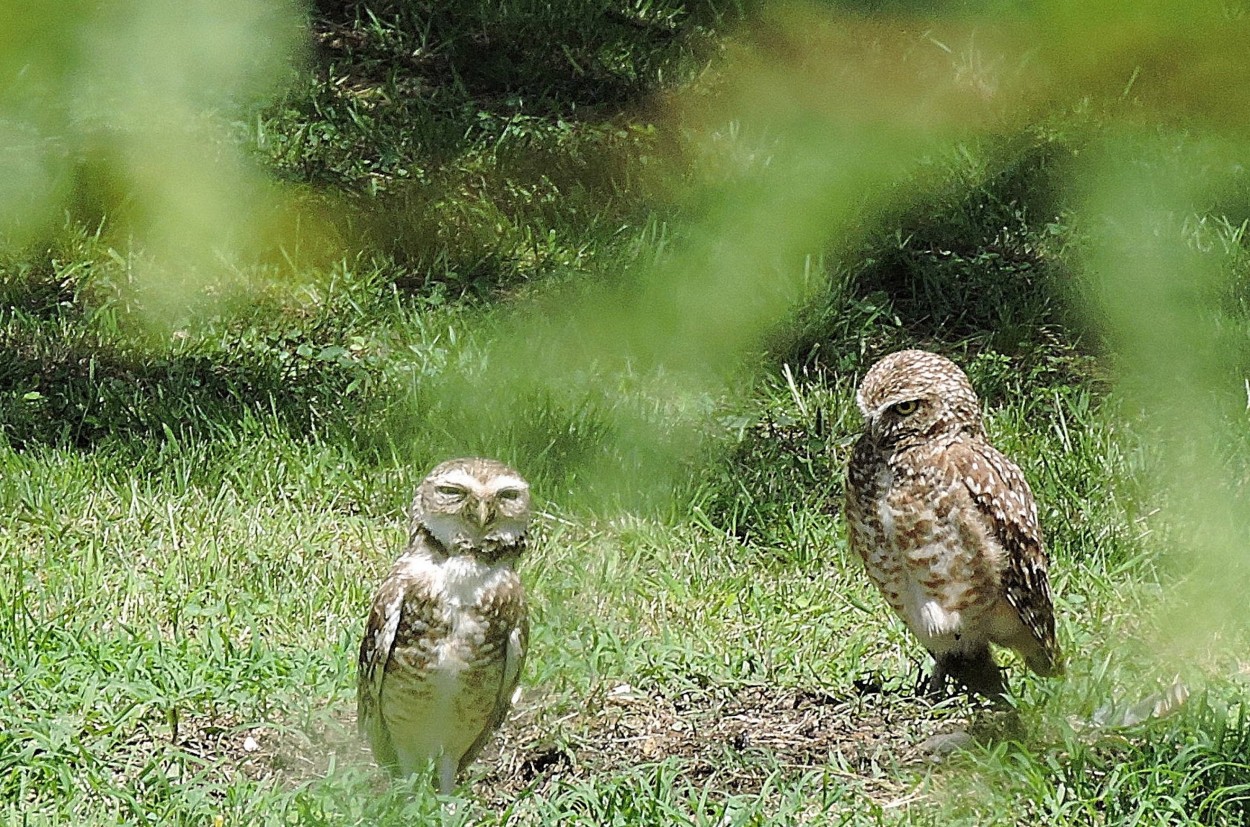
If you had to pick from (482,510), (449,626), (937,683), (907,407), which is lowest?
(937,683)

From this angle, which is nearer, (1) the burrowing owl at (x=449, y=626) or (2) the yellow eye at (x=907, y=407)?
(1) the burrowing owl at (x=449, y=626)

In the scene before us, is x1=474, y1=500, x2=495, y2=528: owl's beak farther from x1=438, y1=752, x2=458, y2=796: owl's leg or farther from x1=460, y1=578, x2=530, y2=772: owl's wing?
x1=438, y1=752, x2=458, y2=796: owl's leg

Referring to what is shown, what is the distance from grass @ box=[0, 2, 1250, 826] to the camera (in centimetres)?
174

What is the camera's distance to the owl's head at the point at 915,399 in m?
4.70

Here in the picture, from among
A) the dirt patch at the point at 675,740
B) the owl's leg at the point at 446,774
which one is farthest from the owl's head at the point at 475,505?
the dirt patch at the point at 675,740

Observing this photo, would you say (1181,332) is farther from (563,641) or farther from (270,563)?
(270,563)

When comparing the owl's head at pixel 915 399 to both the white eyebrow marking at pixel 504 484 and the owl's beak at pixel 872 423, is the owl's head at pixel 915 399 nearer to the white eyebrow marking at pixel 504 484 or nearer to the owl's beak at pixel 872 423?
the owl's beak at pixel 872 423

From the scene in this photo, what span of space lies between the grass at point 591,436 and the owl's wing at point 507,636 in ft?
0.78

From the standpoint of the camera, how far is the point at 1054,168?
5.26ft

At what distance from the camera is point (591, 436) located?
11.4 feet

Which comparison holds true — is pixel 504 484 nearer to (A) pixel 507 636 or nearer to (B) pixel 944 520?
(A) pixel 507 636

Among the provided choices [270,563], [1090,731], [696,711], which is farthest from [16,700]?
[1090,731]

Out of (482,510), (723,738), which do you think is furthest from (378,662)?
(723,738)

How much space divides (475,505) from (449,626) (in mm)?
309
